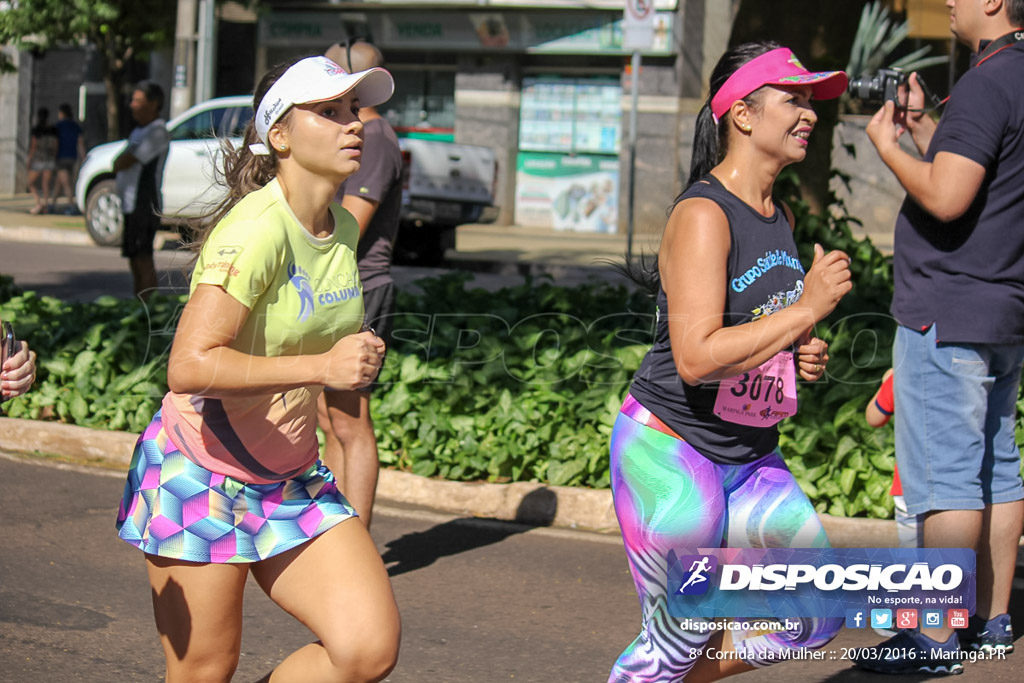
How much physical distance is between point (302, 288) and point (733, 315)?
1051 millimetres

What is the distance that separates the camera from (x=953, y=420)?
13.7 ft

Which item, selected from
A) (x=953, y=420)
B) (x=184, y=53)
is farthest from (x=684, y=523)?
(x=184, y=53)

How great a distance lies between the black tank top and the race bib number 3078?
0.02m

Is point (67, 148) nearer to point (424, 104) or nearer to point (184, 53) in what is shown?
point (184, 53)

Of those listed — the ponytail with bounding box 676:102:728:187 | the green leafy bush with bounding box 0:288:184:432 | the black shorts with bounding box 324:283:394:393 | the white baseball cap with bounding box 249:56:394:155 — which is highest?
the white baseball cap with bounding box 249:56:394:155

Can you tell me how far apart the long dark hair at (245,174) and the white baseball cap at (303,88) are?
0.05 m

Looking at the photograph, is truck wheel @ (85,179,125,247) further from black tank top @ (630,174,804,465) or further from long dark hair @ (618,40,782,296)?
black tank top @ (630,174,804,465)

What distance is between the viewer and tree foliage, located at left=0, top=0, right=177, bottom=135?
21.3 metres

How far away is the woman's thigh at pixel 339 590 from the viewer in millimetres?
2965

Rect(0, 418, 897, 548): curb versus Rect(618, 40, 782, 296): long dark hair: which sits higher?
Rect(618, 40, 782, 296): long dark hair

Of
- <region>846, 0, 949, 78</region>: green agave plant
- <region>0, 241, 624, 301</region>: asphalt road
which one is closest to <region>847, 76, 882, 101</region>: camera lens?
<region>0, 241, 624, 301</region>: asphalt road

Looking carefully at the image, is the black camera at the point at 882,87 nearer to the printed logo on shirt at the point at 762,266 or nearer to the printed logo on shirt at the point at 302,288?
the printed logo on shirt at the point at 762,266

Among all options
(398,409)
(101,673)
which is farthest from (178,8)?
(101,673)

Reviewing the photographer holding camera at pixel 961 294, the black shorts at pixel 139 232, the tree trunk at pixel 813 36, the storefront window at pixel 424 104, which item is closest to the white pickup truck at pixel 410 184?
the black shorts at pixel 139 232
